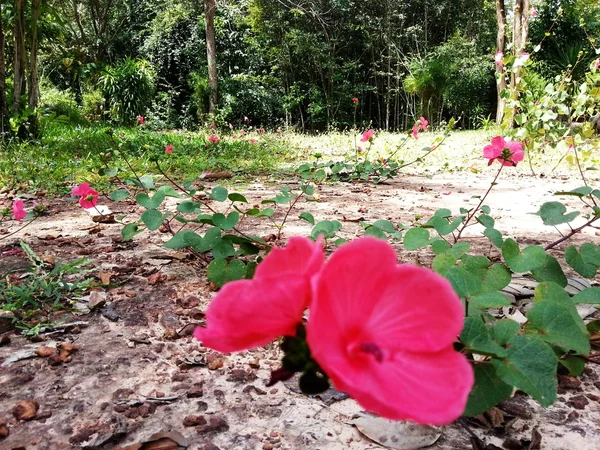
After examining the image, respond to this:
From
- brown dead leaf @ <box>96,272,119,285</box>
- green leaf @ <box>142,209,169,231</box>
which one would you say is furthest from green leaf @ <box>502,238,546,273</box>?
brown dead leaf @ <box>96,272,119,285</box>

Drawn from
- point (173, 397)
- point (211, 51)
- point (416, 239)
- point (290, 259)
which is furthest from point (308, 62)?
point (290, 259)

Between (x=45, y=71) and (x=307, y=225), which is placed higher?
(x=45, y=71)

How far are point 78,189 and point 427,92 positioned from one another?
12675mm

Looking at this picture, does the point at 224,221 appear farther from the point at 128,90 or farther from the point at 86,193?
the point at 128,90

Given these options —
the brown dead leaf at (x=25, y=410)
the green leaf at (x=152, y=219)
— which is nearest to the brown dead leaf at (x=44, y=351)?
the brown dead leaf at (x=25, y=410)

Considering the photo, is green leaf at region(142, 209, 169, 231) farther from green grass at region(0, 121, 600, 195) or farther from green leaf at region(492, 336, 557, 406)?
green grass at region(0, 121, 600, 195)

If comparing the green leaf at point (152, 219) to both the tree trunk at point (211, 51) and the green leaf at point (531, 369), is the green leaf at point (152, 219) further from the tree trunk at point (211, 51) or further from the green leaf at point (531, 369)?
the tree trunk at point (211, 51)

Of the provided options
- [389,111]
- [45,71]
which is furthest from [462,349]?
[45,71]

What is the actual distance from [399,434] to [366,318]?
1.85ft

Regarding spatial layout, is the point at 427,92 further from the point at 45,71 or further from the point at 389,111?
the point at 45,71

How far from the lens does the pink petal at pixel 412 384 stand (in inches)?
9.1

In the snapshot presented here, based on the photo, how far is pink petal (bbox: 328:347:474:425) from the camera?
0.23 metres

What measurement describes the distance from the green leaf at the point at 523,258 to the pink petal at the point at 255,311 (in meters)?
0.63

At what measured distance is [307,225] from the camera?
204 cm
